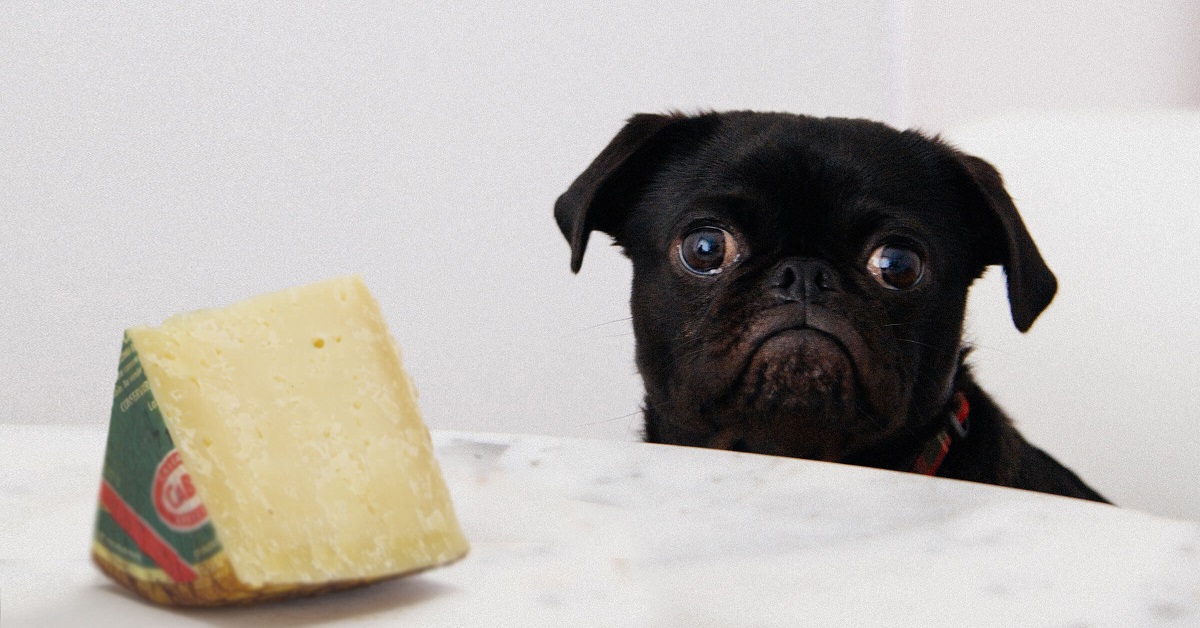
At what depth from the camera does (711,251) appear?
1.60 metres

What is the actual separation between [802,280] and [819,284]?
0.08 feet

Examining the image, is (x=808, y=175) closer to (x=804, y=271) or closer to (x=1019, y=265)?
(x=804, y=271)

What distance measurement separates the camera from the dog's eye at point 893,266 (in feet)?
5.16

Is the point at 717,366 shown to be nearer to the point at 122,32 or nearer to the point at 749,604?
the point at 749,604

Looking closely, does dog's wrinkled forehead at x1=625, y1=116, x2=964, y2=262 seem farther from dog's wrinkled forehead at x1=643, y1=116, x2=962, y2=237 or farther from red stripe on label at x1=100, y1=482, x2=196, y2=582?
red stripe on label at x1=100, y1=482, x2=196, y2=582

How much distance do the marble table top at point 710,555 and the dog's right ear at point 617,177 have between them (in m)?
0.79

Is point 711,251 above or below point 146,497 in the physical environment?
below

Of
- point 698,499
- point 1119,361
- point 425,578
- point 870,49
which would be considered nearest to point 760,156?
point 1119,361

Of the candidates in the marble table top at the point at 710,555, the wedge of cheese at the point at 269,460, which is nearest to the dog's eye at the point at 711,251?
the marble table top at the point at 710,555

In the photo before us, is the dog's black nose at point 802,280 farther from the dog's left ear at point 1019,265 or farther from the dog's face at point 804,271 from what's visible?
the dog's left ear at point 1019,265

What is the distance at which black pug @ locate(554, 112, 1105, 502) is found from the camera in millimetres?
1502

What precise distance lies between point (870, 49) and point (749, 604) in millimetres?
3347

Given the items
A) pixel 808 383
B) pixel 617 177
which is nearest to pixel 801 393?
pixel 808 383

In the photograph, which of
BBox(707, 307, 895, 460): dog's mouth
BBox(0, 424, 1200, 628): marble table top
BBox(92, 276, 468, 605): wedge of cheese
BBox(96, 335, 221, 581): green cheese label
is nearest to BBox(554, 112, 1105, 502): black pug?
BBox(707, 307, 895, 460): dog's mouth
